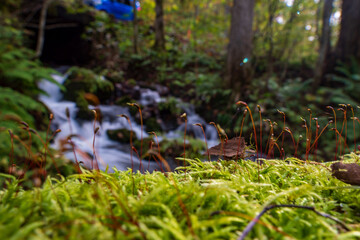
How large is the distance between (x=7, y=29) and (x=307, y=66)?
1125 centimetres

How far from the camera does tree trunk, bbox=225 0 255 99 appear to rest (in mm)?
7367

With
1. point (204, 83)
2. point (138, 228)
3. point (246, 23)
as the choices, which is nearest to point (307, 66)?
point (246, 23)

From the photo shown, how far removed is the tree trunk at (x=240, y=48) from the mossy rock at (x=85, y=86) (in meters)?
4.16

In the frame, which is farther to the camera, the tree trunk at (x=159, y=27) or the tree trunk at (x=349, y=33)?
the tree trunk at (x=159, y=27)

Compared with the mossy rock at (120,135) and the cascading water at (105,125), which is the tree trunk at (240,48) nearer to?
the cascading water at (105,125)

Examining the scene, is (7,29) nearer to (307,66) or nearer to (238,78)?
(238,78)

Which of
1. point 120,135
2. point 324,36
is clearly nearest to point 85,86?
point 120,135

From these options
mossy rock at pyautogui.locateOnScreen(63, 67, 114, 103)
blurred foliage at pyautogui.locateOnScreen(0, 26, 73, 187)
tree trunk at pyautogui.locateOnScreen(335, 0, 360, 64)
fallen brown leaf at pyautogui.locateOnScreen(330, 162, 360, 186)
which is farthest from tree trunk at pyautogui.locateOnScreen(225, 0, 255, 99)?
fallen brown leaf at pyautogui.locateOnScreen(330, 162, 360, 186)

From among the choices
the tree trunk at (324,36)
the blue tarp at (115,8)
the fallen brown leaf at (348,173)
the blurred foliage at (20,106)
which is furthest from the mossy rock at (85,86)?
the fallen brown leaf at (348,173)

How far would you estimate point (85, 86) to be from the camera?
7.34m

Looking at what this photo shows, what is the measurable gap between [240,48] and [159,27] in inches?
195

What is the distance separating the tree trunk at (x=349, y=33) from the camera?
796 cm

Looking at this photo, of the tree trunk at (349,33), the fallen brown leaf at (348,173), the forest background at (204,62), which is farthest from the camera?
the tree trunk at (349,33)

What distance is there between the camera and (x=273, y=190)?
1103mm
